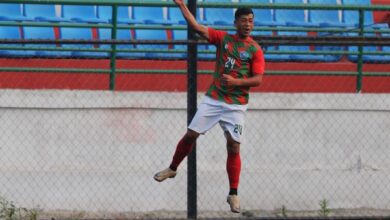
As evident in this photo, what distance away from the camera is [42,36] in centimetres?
1311

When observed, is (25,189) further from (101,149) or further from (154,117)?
(154,117)

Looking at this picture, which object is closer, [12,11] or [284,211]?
[284,211]

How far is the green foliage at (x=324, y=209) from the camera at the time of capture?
431 inches

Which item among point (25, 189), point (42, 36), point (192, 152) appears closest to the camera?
point (192, 152)

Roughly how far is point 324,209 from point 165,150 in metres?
1.93

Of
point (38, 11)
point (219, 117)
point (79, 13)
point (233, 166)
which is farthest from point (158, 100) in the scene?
point (38, 11)

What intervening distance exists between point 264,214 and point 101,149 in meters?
2.04

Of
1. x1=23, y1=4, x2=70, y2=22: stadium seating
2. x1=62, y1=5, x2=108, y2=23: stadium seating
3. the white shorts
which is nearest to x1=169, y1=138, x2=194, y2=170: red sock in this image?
the white shorts

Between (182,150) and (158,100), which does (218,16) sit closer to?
(158,100)

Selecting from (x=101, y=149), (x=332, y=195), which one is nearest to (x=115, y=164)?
(x=101, y=149)

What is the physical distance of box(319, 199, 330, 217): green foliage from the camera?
1094cm

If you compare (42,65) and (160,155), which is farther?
(42,65)

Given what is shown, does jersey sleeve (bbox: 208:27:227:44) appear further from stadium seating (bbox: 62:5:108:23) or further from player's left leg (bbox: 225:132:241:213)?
stadium seating (bbox: 62:5:108:23)

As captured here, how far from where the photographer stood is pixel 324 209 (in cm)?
1091
